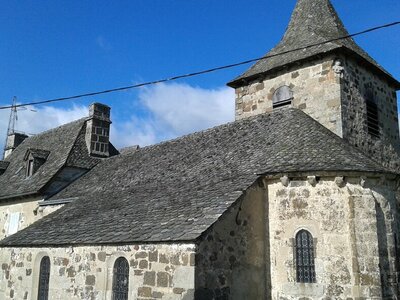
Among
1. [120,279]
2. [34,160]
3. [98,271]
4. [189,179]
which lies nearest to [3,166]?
[34,160]

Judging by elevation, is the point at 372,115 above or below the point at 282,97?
below

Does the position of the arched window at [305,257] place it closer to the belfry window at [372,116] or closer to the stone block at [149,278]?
the stone block at [149,278]

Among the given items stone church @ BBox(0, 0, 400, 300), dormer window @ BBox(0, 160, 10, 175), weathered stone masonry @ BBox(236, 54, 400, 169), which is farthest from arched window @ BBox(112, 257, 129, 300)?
dormer window @ BBox(0, 160, 10, 175)

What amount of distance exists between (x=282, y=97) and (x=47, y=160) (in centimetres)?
1249

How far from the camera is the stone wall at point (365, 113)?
1492 centimetres

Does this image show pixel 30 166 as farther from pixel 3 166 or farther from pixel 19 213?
pixel 3 166

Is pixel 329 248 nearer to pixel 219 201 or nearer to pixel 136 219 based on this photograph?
pixel 219 201

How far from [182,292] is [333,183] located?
14.5 feet

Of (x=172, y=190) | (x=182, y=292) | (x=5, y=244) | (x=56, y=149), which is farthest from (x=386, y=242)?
(x=56, y=149)

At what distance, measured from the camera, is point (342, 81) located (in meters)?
15.0

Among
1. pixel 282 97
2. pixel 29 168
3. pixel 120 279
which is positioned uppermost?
pixel 282 97

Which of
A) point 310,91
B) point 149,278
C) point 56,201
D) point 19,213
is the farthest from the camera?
point 19,213

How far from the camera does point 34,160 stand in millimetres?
21875

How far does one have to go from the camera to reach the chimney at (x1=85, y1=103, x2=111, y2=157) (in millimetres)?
22531
